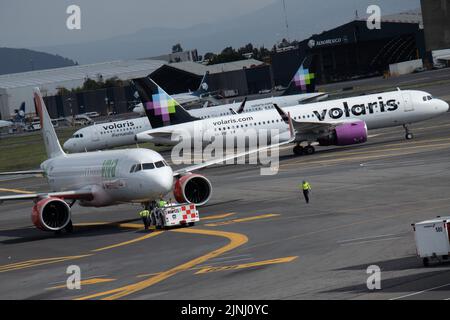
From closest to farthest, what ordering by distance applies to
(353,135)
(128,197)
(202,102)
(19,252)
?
(19,252) → (128,197) → (353,135) → (202,102)

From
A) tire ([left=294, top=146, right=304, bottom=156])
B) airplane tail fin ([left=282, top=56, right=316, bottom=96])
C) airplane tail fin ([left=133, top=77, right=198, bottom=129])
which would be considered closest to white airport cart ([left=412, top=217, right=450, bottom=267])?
tire ([left=294, top=146, right=304, bottom=156])

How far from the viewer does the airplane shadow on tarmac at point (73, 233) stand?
53.7m

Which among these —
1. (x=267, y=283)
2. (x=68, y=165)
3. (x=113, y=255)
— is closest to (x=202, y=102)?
(x=68, y=165)

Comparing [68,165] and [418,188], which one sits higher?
[68,165]

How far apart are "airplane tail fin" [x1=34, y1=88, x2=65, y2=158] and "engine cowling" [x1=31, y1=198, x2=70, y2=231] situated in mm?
10477

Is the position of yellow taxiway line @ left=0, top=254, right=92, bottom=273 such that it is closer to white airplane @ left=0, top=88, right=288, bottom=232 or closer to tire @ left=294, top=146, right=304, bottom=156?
white airplane @ left=0, top=88, right=288, bottom=232

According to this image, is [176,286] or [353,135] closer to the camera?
[176,286]

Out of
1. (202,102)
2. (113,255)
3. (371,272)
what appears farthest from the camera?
(202,102)

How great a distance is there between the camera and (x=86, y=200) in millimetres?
55906

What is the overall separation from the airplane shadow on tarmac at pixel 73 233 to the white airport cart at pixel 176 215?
1.28 m

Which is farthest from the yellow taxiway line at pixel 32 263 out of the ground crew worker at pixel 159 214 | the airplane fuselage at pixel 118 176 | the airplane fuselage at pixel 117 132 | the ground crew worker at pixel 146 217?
the airplane fuselage at pixel 117 132

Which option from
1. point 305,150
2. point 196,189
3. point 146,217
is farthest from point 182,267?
point 305,150

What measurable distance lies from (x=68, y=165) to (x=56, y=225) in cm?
655
